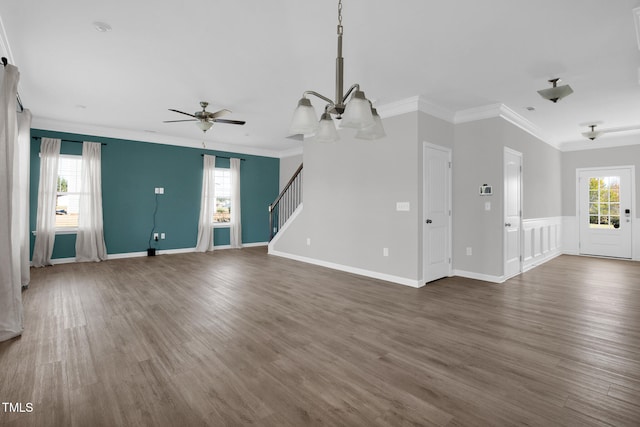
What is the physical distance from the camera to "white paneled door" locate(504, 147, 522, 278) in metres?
5.16

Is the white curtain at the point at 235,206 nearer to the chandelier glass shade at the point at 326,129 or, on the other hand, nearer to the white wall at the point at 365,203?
the white wall at the point at 365,203

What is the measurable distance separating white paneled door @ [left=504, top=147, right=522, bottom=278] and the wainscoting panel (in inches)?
14.8

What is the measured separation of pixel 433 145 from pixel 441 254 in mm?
1845

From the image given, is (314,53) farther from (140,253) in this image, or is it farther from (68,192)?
(140,253)

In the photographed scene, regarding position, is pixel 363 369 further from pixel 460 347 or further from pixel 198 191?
pixel 198 191

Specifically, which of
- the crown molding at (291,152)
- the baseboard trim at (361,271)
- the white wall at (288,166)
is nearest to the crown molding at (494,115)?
the baseboard trim at (361,271)

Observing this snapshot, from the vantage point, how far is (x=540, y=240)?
6.68 meters

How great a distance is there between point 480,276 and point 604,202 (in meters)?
4.98

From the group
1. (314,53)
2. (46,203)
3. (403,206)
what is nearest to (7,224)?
(314,53)

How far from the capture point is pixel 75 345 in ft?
8.88

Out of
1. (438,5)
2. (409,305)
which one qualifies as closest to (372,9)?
(438,5)

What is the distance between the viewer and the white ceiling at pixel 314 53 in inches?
104

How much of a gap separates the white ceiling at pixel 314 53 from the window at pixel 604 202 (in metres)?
2.64

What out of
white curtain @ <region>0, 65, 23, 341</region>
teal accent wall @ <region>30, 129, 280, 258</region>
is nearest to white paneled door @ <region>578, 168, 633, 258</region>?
teal accent wall @ <region>30, 129, 280, 258</region>
